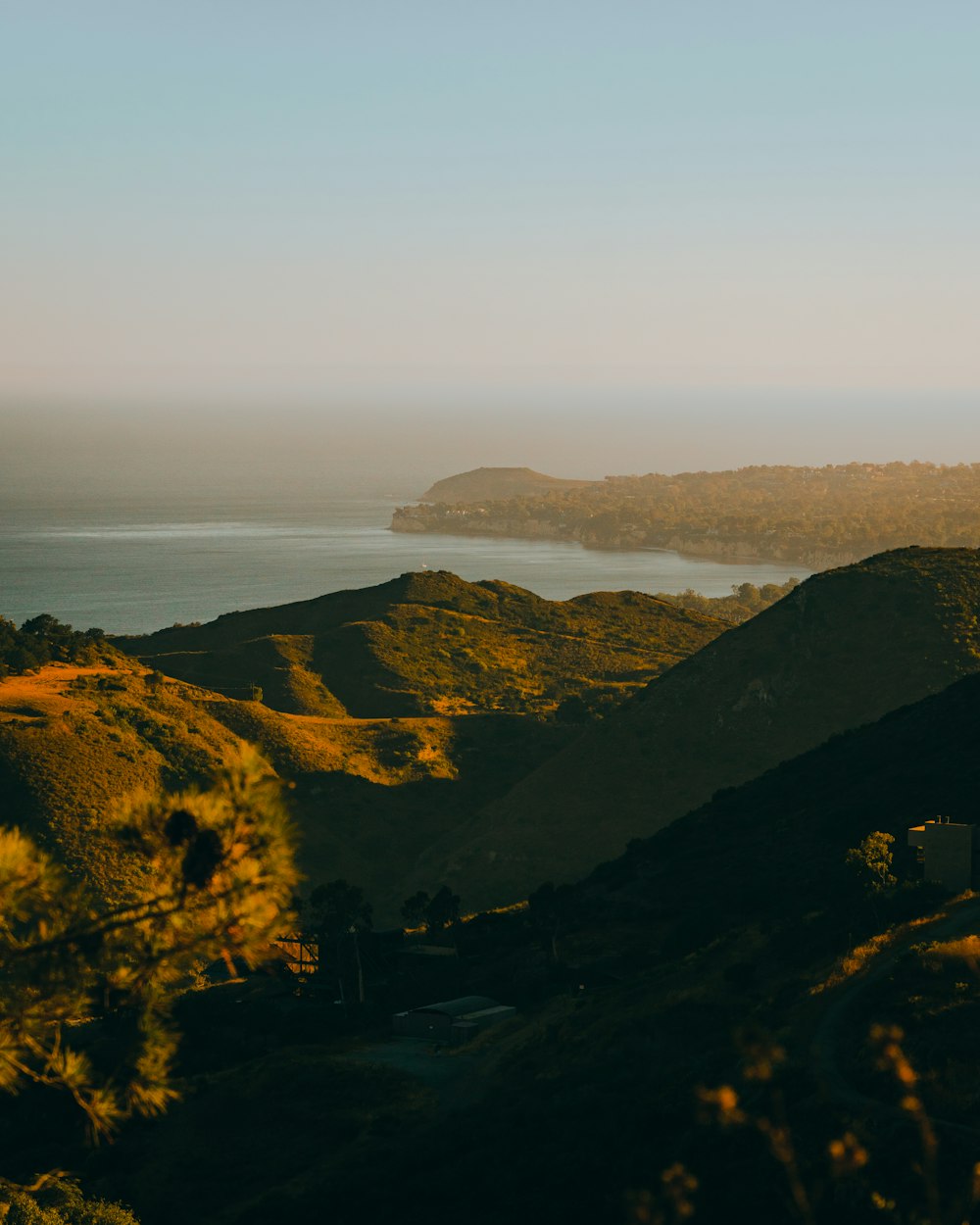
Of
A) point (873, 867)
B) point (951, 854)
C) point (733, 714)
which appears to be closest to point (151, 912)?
point (873, 867)

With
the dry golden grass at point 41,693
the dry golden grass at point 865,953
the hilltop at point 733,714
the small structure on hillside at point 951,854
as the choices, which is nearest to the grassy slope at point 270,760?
the dry golden grass at point 41,693

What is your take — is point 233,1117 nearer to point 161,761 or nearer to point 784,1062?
point 784,1062

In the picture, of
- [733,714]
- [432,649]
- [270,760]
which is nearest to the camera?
[270,760]

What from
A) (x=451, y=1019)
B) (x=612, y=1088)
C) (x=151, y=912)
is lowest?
(x=451, y=1019)

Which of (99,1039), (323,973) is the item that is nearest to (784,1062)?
(99,1039)

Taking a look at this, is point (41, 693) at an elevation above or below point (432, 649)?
below

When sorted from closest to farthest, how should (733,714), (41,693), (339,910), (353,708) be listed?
1. (339,910)
2. (733,714)
3. (41,693)
4. (353,708)

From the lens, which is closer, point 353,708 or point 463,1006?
point 463,1006

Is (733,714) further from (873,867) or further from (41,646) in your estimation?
(873,867)

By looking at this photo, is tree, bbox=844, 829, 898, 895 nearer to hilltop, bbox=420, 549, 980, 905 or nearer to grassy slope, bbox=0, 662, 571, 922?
hilltop, bbox=420, 549, 980, 905
